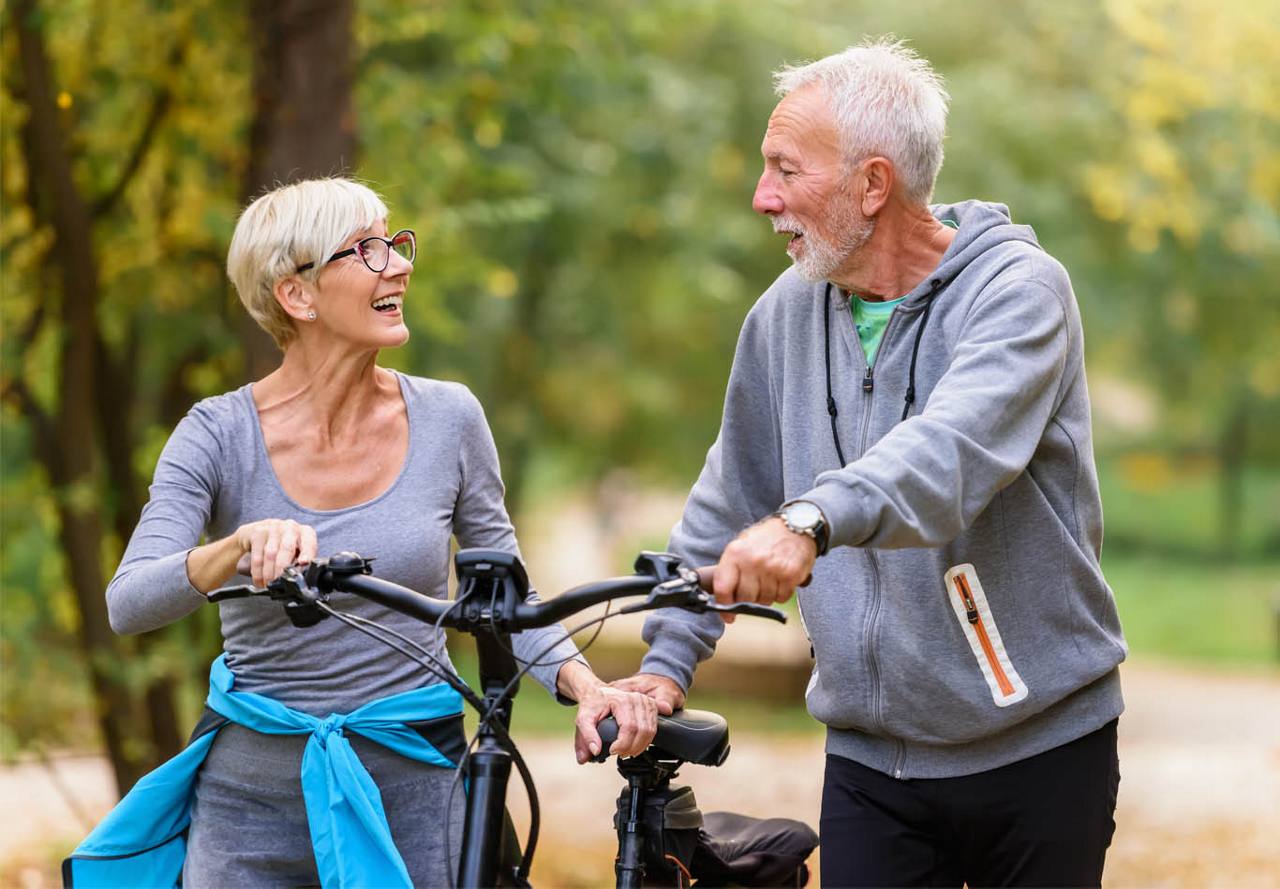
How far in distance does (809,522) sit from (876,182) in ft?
3.15

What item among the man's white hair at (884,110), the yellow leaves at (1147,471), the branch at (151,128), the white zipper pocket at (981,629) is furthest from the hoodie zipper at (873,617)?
the yellow leaves at (1147,471)

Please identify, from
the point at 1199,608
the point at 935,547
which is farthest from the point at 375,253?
the point at 1199,608

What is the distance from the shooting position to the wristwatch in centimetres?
224

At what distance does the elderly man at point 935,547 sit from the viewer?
9.01ft

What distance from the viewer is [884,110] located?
2.93 meters

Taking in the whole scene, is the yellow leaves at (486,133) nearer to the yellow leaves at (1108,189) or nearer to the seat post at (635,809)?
the yellow leaves at (1108,189)

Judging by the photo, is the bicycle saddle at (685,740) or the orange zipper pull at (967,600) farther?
the bicycle saddle at (685,740)

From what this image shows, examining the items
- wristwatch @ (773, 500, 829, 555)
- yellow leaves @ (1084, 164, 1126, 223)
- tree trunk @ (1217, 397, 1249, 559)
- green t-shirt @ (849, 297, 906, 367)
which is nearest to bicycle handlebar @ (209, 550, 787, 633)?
wristwatch @ (773, 500, 829, 555)

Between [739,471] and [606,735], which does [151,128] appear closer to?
[739,471]

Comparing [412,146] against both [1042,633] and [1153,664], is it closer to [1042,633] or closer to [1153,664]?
[1042,633]

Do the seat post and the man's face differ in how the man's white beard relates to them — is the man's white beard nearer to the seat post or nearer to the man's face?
the man's face

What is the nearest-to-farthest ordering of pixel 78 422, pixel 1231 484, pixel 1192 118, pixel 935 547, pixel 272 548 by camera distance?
pixel 272 548
pixel 935 547
pixel 78 422
pixel 1192 118
pixel 1231 484

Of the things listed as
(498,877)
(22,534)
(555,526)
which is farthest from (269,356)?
(555,526)

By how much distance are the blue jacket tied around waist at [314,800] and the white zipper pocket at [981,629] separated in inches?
37.7
